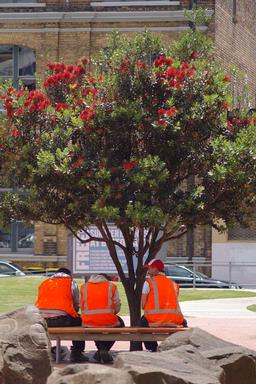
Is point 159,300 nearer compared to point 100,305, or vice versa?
point 159,300

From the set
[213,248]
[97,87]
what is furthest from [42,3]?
[97,87]

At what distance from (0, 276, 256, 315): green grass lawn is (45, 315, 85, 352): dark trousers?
9.83 meters

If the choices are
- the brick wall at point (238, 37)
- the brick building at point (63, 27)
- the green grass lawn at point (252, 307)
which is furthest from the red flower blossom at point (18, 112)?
the brick wall at point (238, 37)

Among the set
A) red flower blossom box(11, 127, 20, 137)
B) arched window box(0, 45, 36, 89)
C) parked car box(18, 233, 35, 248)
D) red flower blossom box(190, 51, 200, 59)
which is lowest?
parked car box(18, 233, 35, 248)

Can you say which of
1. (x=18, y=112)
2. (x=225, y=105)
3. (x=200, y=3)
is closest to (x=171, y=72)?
(x=225, y=105)

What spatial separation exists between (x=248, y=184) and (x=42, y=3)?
2999 cm

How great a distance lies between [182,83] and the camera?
14.0 metres

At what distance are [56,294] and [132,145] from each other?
2349 mm

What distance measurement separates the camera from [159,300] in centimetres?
1320

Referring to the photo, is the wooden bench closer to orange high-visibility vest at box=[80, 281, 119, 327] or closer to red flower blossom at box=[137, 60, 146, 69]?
orange high-visibility vest at box=[80, 281, 119, 327]

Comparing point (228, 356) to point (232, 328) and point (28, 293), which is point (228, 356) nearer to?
point (232, 328)

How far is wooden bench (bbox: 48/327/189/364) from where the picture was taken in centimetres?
1319

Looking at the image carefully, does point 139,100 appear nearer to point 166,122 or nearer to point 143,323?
point 166,122

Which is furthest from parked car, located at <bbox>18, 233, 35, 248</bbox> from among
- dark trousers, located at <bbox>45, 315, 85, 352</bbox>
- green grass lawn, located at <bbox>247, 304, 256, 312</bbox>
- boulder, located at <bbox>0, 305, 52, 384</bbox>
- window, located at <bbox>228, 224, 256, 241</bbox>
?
boulder, located at <bbox>0, 305, 52, 384</bbox>
